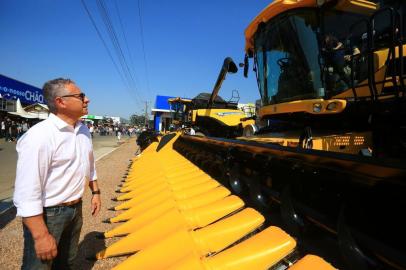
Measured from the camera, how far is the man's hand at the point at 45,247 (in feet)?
5.49

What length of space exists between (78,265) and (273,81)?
3.52 metres

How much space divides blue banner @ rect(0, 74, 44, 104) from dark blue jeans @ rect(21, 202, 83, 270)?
28527 mm

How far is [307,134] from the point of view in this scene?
10.8 ft

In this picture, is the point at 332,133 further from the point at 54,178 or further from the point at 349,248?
the point at 54,178

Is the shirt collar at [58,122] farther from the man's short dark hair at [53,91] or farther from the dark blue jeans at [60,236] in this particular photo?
the dark blue jeans at [60,236]

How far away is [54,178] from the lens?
73.0 inches

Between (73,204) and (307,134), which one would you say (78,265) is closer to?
(73,204)

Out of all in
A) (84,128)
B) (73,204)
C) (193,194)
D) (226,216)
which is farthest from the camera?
(193,194)

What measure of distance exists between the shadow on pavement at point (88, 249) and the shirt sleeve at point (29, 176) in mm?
1223

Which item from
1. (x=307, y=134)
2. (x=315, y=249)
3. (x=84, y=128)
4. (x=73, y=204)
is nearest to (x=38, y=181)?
(x=73, y=204)

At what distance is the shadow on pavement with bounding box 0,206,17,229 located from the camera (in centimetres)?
398

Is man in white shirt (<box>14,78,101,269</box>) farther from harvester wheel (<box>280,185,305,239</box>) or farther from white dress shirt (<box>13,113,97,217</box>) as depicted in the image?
harvester wheel (<box>280,185,305,239</box>)

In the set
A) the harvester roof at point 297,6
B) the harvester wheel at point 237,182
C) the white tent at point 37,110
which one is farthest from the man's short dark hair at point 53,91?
the white tent at point 37,110

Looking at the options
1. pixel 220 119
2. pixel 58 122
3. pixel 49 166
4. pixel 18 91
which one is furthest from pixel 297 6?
pixel 18 91
